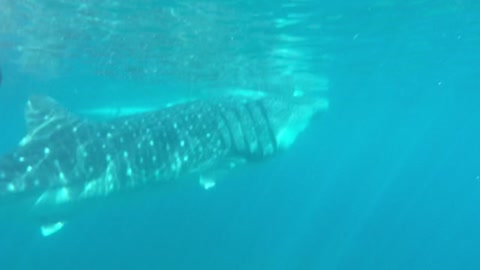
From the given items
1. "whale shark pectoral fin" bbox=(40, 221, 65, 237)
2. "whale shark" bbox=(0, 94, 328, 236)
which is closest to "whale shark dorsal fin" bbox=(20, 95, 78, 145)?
"whale shark" bbox=(0, 94, 328, 236)

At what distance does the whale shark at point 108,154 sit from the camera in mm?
7336

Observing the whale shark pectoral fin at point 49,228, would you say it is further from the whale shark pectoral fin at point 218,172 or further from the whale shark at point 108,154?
the whale shark pectoral fin at point 218,172

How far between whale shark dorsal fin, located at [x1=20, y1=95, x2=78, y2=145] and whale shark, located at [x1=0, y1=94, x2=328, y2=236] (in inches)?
0.5

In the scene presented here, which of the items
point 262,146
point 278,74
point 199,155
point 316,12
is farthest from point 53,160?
point 278,74

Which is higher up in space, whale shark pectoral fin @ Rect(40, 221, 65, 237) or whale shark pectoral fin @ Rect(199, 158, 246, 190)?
whale shark pectoral fin @ Rect(199, 158, 246, 190)

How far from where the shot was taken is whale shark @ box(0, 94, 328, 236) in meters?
7.34

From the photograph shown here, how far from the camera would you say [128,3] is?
42.4 ft

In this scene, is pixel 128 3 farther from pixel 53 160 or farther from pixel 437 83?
pixel 437 83

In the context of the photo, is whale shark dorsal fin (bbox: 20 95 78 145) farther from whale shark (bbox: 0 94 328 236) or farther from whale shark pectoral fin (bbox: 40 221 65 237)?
whale shark pectoral fin (bbox: 40 221 65 237)

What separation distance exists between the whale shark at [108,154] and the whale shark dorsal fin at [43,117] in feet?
0.04

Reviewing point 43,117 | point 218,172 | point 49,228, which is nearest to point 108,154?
point 43,117

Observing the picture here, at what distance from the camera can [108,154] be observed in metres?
8.24

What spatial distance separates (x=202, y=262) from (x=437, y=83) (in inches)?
685

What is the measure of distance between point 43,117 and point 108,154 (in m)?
1.11
